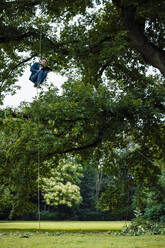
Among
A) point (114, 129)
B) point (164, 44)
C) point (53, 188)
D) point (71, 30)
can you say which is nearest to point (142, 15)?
point (164, 44)

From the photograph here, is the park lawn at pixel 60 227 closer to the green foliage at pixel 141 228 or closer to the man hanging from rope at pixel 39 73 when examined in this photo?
the green foliage at pixel 141 228

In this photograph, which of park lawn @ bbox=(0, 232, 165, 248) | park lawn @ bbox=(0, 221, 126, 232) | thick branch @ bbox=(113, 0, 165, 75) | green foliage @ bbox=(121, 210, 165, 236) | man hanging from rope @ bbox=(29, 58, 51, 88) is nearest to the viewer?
man hanging from rope @ bbox=(29, 58, 51, 88)

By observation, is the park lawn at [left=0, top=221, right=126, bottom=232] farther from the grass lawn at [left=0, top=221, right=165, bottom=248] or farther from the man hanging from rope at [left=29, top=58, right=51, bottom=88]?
the man hanging from rope at [left=29, top=58, right=51, bottom=88]

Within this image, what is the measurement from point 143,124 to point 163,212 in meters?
14.1

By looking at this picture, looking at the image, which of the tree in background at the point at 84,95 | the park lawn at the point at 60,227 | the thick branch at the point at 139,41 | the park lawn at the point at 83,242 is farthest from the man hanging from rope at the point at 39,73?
the park lawn at the point at 60,227

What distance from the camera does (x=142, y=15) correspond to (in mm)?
9227

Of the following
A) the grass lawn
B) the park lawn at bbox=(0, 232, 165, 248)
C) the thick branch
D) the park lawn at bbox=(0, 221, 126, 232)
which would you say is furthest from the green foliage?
the thick branch

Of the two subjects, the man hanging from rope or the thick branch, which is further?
the thick branch

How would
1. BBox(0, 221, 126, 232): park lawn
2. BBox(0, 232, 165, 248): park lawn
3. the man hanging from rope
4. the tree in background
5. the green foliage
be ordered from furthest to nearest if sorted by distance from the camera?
BBox(0, 221, 126, 232): park lawn → the green foliage → BBox(0, 232, 165, 248): park lawn → the tree in background → the man hanging from rope

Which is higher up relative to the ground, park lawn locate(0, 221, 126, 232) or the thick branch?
the thick branch

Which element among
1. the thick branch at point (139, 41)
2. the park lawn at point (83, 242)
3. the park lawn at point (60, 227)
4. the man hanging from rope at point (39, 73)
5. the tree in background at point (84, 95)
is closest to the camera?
the man hanging from rope at point (39, 73)

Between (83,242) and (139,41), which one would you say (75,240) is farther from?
(139,41)

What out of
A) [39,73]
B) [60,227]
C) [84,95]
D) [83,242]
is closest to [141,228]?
[83,242]

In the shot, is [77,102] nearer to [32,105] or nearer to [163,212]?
[32,105]
